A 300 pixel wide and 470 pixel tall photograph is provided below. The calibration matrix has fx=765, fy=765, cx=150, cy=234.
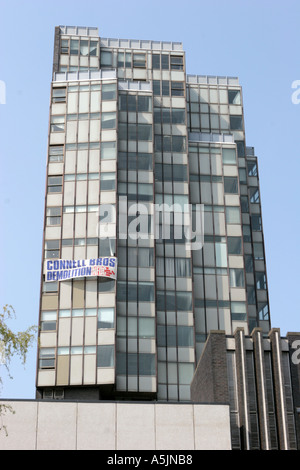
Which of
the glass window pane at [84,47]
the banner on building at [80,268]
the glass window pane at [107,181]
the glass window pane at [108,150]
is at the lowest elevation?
the banner on building at [80,268]

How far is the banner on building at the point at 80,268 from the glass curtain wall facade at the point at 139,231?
47 cm

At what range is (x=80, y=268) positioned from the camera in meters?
78.1

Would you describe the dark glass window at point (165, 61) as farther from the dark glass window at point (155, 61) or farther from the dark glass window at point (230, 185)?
the dark glass window at point (230, 185)

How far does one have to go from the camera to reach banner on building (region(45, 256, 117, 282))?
3071 inches

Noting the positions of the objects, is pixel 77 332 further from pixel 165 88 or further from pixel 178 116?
pixel 165 88

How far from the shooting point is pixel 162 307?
269ft

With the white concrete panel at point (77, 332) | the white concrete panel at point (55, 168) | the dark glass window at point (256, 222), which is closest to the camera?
the white concrete panel at point (77, 332)

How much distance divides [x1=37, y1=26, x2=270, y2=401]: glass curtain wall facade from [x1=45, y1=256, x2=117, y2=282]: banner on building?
18.5 inches

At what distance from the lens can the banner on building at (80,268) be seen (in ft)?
256

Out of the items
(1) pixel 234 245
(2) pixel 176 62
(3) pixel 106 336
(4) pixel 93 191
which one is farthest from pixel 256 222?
(3) pixel 106 336

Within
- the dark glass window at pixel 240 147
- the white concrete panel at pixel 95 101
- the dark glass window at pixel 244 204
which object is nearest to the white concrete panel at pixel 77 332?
the white concrete panel at pixel 95 101

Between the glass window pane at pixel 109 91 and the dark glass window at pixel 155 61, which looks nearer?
the glass window pane at pixel 109 91

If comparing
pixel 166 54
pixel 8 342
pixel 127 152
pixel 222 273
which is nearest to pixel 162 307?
pixel 222 273

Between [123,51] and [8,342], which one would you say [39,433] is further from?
[123,51]
